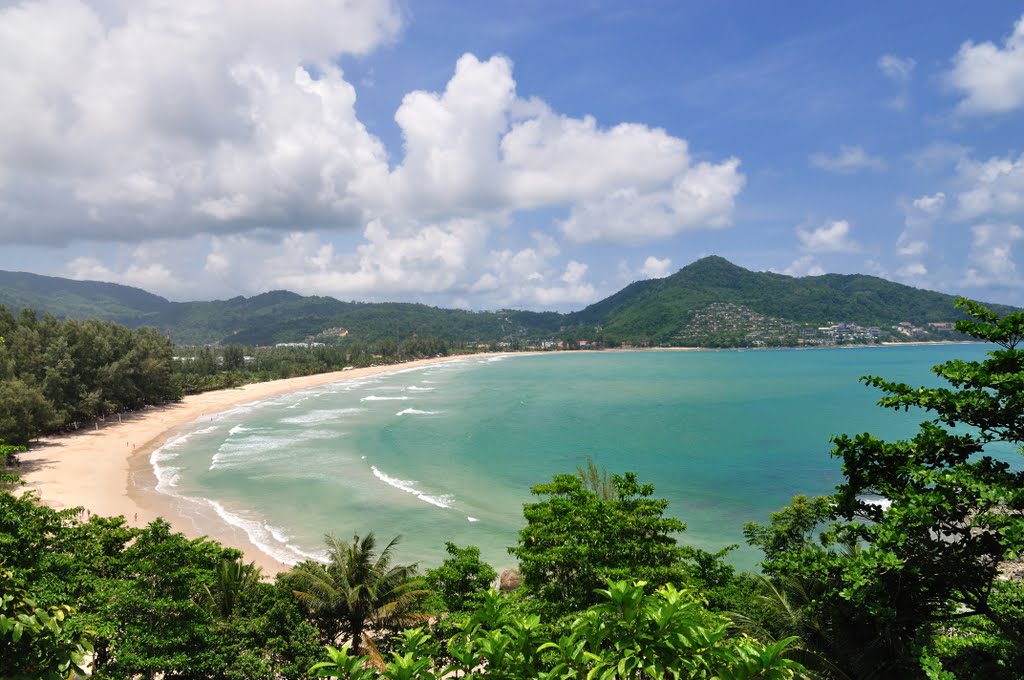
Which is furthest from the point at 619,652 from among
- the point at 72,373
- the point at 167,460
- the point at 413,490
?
the point at 72,373

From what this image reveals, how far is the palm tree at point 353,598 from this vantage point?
14039mm

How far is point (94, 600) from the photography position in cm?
1027

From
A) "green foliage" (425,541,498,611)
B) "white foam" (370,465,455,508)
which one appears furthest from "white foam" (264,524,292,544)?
"green foliage" (425,541,498,611)

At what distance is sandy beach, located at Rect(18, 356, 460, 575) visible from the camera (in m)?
27.8

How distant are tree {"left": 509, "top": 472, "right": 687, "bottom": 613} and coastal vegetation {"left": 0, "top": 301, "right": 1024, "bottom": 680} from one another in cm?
7

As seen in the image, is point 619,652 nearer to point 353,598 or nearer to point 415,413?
point 353,598

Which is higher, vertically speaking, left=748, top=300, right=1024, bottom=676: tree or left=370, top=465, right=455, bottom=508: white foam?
left=748, top=300, right=1024, bottom=676: tree

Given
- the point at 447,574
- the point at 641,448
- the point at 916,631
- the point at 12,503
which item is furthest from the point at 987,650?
the point at 641,448

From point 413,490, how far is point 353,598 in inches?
853

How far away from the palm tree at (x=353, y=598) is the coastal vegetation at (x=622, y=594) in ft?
0.18

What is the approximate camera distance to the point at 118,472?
3797 centimetres

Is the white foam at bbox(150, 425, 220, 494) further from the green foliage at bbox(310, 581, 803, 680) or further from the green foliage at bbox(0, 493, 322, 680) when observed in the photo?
the green foliage at bbox(310, 581, 803, 680)

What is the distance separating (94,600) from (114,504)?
2631 centimetres

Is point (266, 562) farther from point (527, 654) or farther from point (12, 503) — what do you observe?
point (527, 654)
